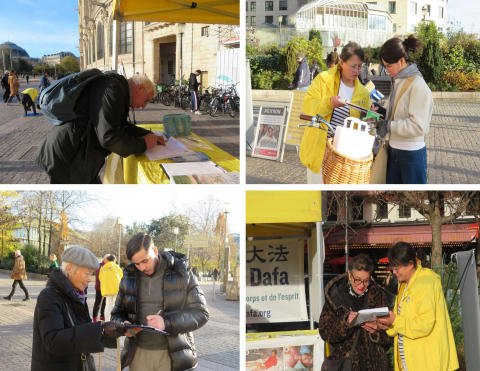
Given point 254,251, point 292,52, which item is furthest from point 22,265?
point 292,52

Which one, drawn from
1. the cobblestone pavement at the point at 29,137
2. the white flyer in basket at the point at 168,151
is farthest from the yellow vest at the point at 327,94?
the cobblestone pavement at the point at 29,137

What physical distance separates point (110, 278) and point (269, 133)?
9.94ft

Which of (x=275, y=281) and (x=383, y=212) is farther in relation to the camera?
(x=383, y=212)

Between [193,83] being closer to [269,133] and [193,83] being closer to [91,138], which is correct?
[269,133]

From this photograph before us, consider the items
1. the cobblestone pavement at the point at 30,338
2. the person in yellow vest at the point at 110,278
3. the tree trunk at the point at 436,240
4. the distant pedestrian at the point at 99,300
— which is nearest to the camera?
the tree trunk at the point at 436,240

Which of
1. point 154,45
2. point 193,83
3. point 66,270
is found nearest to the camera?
point 66,270

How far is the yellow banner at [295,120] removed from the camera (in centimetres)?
657

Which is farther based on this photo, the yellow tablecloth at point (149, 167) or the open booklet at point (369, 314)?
the yellow tablecloth at point (149, 167)

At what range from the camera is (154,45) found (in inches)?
1142

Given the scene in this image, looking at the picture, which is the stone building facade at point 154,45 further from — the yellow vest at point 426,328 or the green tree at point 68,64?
the yellow vest at point 426,328

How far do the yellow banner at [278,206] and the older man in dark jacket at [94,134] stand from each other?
84cm

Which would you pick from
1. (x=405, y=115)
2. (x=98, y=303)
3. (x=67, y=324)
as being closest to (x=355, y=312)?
(x=405, y=115)

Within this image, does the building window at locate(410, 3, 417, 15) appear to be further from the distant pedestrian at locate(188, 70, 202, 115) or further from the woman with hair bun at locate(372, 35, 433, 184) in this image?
the woman with hair bun at locate(372, 35, 433, 184)

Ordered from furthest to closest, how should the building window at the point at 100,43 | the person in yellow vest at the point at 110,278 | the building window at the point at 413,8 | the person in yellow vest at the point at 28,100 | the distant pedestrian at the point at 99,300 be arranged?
the building window at the point at 100,43 → the building window at the point at 413,8 → the person in yellow vest at the point at 28,100 → the distant pedestrian at the point at 99,300 → the person in yellow vest at the point at 110,278
